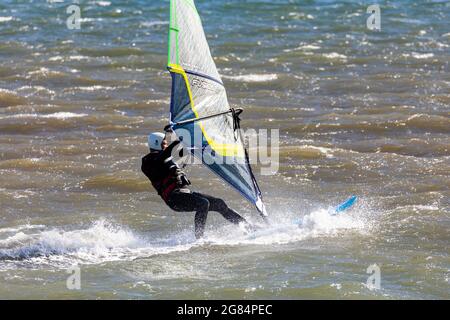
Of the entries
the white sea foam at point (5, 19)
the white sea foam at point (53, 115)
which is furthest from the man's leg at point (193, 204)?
the white sea foam at point (5, 19)

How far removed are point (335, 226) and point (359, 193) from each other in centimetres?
178

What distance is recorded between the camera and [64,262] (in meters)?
9.18

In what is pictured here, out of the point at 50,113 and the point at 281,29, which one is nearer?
the point at 50,113

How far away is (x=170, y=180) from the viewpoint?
32.0 feet

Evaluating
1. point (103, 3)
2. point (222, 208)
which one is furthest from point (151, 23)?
→ point (222, 208)

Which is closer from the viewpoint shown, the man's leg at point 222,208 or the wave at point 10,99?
the man's leg at point 222,208

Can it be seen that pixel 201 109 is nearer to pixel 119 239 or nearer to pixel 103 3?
pixel 119 239

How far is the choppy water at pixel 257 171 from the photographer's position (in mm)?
8820

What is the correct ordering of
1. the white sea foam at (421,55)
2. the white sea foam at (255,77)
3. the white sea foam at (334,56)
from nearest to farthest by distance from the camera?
the white sea foam at (255,77), the white sea foam at (421,55), the white sea foam at (334,56)

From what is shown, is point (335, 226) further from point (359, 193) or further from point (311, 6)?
point (311, 6)

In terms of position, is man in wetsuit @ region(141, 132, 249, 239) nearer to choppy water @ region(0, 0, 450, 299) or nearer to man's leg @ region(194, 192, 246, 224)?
man's leg @ region(194, 192, 246, 224)

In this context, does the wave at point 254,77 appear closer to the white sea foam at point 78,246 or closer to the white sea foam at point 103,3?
the white sea foam at point 78,246

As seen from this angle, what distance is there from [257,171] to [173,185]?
367cm
